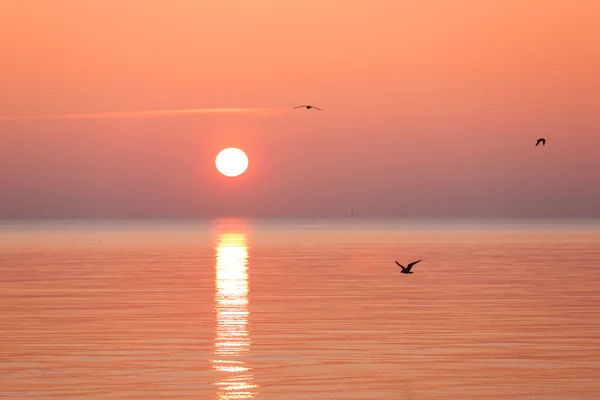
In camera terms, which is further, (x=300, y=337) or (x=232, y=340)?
(x=300, y=337)

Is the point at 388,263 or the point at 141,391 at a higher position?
the point at 388,263

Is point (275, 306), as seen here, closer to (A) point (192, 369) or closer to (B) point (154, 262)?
(A) point (192, 369)

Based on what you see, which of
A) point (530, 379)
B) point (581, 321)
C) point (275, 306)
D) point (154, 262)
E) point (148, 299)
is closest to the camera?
point (530, 379)

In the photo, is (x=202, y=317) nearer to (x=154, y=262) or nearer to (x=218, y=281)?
(x=218, y=281)

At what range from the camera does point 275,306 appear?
44.9 meters

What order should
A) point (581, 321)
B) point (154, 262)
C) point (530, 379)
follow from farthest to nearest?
1. point (154, 262)
2. point (581, 321)
3. point (530, 379)

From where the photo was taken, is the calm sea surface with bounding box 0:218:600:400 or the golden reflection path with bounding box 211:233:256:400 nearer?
the golden reflection path with bounding box 211:233:256:400

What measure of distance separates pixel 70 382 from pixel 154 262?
5880 cm

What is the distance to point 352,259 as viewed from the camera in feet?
294

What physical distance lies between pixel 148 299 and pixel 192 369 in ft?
69.3

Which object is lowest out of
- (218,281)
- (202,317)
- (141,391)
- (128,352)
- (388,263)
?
(141,391)

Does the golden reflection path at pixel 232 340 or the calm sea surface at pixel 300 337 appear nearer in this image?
the golden reflection path at pixel 232 340

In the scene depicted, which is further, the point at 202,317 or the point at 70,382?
the point at 202,317

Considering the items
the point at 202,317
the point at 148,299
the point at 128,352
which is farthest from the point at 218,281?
the point at 128,352
